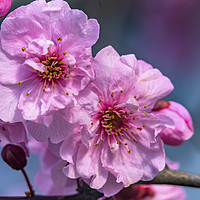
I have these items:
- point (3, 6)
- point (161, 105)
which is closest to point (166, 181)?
point (161, 105)

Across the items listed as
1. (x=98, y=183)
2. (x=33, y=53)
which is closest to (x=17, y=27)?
(x=33, y=53)

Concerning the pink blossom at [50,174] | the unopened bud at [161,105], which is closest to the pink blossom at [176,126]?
the unopened bud at [161,105]

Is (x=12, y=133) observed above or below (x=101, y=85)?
below

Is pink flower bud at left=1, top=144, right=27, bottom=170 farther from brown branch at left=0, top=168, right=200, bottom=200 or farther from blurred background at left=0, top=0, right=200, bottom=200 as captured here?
blurred background at left=0, top=0, right=200, bottom=200

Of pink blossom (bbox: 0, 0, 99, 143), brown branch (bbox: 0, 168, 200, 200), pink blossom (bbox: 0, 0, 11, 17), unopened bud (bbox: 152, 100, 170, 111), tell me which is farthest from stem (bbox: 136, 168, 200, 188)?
pink blossom (bbox: 0, 0, 11, 17)

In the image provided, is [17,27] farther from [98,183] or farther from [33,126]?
[98,183]
